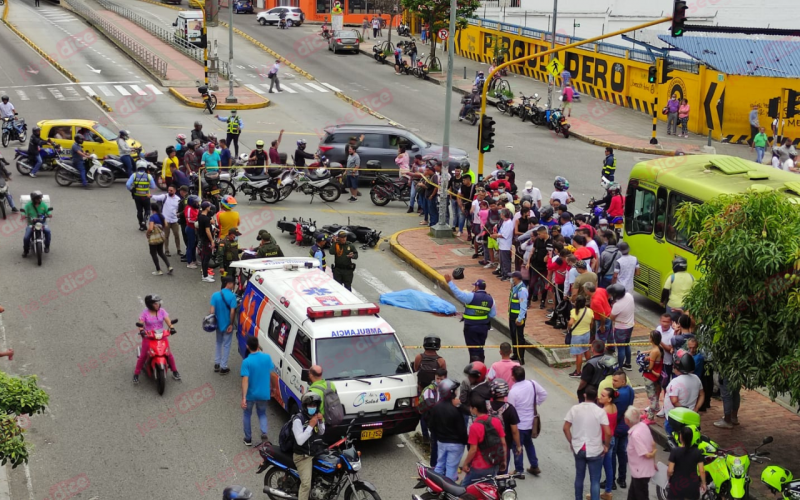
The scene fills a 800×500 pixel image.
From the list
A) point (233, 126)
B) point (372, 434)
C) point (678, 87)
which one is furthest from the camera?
point (678, 87)

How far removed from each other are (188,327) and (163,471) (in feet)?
18.1

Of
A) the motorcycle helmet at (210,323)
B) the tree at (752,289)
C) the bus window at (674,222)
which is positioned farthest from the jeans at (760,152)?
the motorcycle helmet at (210,323)

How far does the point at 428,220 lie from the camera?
84.2 feet

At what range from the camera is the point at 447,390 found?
1149 centimetres

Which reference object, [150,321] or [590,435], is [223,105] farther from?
[590,435]

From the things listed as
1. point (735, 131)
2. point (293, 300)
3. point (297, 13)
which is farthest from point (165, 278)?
point (297, 13)

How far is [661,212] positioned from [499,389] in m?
9.08

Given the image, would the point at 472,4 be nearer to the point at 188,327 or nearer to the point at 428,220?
the point at 428,220

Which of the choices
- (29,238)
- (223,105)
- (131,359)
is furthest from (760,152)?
(131,359)

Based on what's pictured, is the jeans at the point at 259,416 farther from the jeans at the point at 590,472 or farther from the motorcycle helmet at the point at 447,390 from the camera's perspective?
the jeans at the point at 590,472

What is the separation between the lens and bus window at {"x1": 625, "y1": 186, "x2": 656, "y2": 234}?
19.6 metres

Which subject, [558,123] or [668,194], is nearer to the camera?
[668,194]

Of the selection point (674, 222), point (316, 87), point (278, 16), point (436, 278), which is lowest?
point (436, 278)

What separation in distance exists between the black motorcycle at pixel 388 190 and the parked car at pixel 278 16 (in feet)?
155
